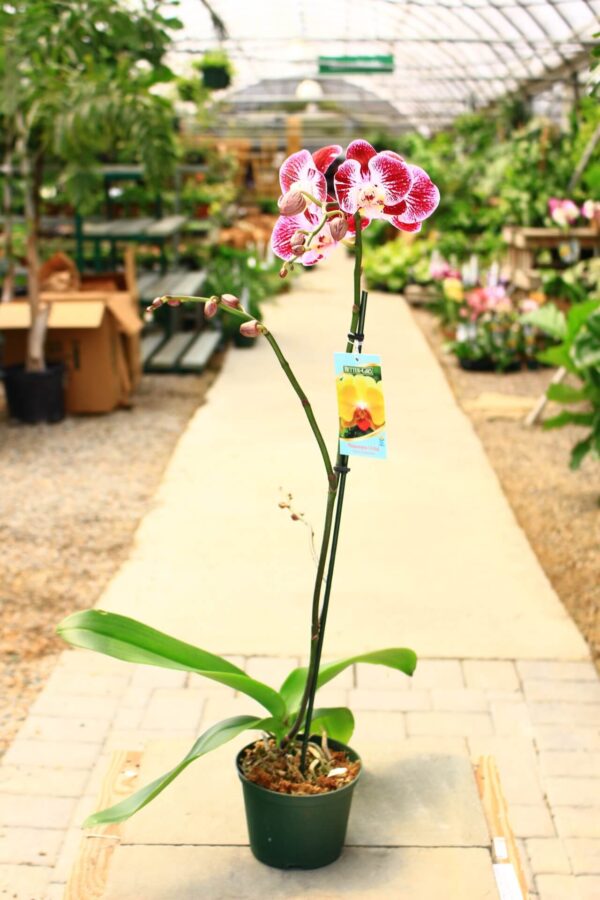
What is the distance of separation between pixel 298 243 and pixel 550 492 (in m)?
3.56

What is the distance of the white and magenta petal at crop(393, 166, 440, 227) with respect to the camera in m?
1.83

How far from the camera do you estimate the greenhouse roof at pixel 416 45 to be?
35.1 ft

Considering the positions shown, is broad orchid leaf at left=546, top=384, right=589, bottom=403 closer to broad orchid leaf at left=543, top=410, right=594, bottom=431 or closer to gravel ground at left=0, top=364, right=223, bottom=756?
broad orchid leaf at left=543, top=410, right=594, bottom=431

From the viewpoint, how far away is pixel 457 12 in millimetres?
13312

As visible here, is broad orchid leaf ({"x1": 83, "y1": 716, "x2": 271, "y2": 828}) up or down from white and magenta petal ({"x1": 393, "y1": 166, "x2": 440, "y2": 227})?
down

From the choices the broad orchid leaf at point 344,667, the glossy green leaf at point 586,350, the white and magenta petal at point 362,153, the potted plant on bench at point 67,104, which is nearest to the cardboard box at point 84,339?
the potted plant on bench at point 67,104

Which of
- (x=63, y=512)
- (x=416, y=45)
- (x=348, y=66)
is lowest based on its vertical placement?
(x=63, y=512)

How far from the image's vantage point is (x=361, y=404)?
1830mm

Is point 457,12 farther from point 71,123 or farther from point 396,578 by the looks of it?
point 396,578

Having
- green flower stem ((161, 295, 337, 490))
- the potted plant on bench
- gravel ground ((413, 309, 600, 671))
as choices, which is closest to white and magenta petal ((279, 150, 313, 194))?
green flower stem ((161, 295, 337, 490))

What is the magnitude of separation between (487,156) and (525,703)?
33.2 ft

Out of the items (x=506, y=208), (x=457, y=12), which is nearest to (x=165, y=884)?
(x=506, y=208)

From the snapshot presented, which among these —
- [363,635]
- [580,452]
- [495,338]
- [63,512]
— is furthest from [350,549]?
[495,338]

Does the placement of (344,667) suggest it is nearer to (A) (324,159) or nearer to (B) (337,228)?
(B) (337,228)
